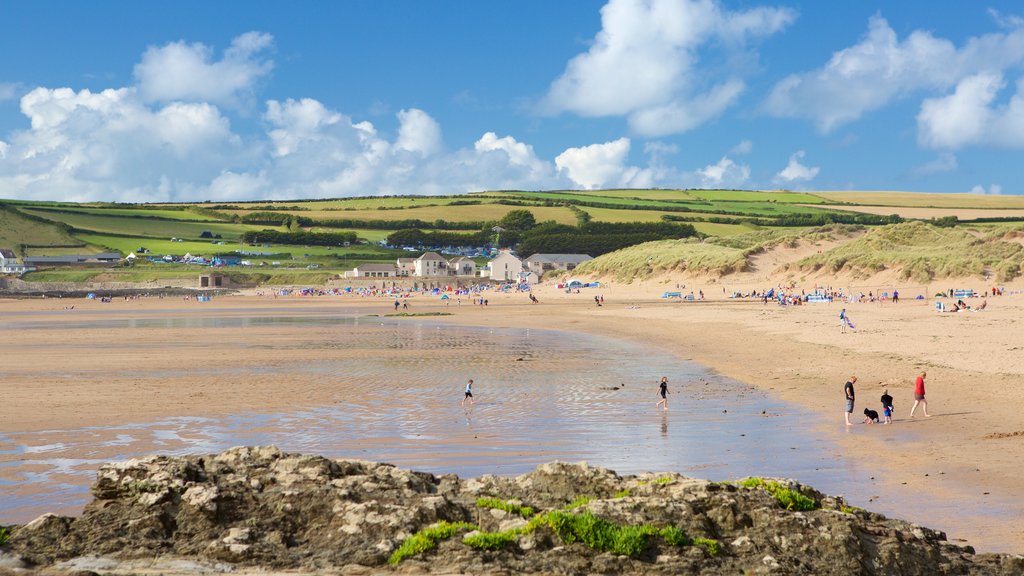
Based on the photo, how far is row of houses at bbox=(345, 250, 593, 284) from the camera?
139875mm

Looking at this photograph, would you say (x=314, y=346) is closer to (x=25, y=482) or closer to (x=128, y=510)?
(x=25, y=482)

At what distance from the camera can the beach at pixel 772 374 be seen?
15492 millimetres

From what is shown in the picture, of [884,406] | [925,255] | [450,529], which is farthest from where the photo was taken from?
[925,255]

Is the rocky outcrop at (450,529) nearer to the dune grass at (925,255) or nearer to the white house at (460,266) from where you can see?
the dune grass at (925,255)

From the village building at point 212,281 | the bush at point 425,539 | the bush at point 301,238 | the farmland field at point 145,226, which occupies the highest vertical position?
the farmland field at point 145,226

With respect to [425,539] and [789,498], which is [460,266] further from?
[425,539]

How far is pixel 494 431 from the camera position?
66.5 feet

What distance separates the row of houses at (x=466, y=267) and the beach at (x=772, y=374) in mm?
75279

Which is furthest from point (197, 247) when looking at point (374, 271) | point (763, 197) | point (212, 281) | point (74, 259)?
point (763, 197)

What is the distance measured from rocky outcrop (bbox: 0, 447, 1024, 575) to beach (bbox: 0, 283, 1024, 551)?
340cm

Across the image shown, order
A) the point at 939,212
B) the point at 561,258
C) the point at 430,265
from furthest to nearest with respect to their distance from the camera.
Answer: the point at 939,212
the point at 430,265
the point at 561,258

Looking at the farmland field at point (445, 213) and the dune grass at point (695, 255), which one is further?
the farmland field at point (445, 213)

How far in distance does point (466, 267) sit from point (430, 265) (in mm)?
6924

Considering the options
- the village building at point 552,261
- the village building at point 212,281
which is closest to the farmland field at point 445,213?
the village building at point 552,261
